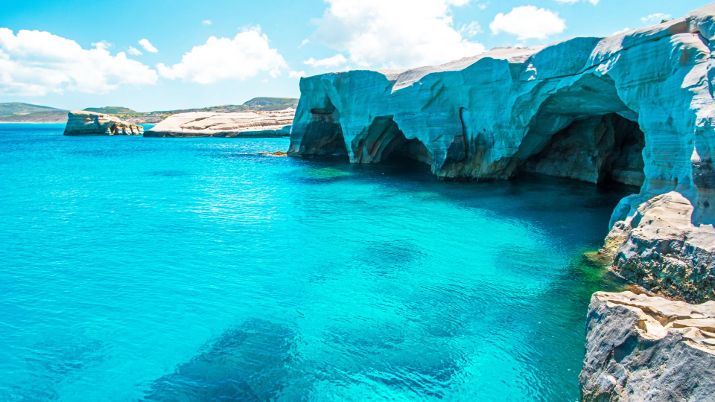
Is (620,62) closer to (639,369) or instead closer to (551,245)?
(551,245)

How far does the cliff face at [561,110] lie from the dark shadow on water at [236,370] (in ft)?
41.1

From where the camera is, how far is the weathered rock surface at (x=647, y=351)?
6824mm

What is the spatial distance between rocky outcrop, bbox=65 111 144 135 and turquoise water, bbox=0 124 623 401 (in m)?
84.4

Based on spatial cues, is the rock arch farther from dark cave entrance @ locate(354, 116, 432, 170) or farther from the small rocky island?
dark cave entrance @ locate(354, 116, 432, 170)

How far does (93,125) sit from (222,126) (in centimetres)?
3178

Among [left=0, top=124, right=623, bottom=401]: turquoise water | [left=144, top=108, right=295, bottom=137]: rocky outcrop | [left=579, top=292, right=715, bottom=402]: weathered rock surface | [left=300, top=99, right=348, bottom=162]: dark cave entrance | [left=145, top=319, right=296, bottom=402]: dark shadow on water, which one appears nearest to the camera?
[left=579, top=292, right=715, bottom=402]: weathered rock surface

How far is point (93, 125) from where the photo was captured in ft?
339

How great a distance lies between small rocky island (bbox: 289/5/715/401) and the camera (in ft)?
26.4

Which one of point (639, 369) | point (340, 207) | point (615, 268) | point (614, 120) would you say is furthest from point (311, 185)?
point (639, 369)

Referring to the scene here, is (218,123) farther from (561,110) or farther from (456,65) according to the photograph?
(561,110)

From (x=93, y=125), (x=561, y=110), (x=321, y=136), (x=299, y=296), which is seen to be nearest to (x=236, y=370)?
(x=299, y=296)

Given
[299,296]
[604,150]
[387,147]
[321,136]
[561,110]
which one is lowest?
[299,296]

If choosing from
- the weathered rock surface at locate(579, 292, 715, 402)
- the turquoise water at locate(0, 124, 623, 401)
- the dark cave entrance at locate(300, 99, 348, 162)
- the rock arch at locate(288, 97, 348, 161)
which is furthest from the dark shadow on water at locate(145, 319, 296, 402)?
the rock arch at locate(288, 97, 348, 161)

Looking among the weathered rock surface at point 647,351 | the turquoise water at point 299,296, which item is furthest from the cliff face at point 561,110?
the weathered rock surface at point 647,351
